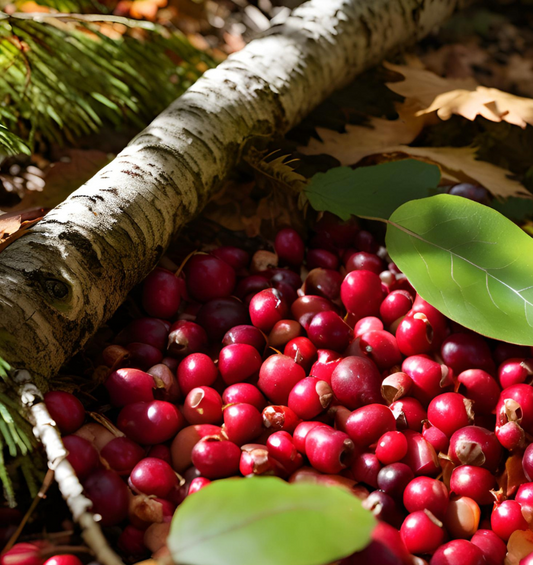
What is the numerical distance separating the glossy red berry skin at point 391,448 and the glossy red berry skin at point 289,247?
62cm

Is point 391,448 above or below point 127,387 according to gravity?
below

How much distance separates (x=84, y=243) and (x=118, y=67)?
43.4 inches

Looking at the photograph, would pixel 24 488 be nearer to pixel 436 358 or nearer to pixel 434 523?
pixel 434 523

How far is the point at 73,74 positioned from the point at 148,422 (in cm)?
122

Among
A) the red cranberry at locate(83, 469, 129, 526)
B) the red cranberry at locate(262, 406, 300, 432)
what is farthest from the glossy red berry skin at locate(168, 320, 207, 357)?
the red cranberry at locate(83, 469, 129, 526)

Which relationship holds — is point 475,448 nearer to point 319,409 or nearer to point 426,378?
point 426,378

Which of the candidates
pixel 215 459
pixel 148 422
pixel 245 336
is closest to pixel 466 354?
pixel 245 336

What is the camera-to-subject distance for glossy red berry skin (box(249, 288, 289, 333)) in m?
1.26

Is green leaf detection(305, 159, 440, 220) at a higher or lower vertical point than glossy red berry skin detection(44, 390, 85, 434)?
higher

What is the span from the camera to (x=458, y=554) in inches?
34.0

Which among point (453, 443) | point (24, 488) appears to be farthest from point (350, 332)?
point (24, 488)

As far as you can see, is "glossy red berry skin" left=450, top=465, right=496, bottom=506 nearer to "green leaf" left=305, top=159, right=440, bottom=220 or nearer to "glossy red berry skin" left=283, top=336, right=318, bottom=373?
"glossy red berry skin" left=283, top=336, right=318, bottom=373

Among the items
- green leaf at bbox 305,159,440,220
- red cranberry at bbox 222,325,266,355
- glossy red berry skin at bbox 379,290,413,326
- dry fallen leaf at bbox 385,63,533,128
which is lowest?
glossy red berry skin at bbox 379,290,413,326

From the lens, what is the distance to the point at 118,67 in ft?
6.15
